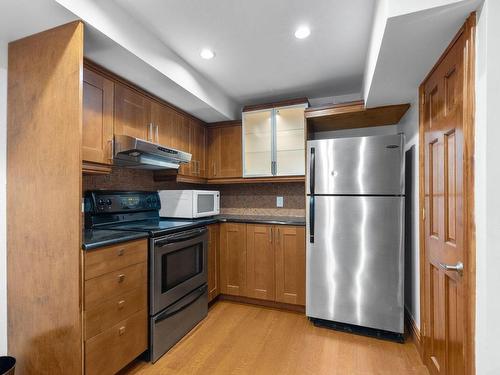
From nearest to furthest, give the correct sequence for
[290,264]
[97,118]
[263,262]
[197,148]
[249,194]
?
[97,118] → [290,264] → [263,262] → [197,148] → [249,194]

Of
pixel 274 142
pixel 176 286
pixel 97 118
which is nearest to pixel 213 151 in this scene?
pixel 274 142

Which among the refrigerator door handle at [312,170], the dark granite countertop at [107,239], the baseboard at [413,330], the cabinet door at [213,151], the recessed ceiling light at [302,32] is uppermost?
the recessed ceiling light at [302,32]

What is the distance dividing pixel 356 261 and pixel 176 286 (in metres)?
1.57

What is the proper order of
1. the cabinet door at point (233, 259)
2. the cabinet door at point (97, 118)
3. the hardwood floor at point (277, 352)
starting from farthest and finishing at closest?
the cabinet door at point (233, 259)
the hardwood floor at point (277, 352)
the cabinet door at point (97, 118)

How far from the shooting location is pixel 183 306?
2.26 meters

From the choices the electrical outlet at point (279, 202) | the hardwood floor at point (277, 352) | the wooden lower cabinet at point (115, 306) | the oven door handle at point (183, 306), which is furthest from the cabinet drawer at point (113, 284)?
the electrical outlet at point (279, 202)

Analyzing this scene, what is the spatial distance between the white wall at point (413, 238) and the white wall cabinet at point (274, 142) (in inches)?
38.7

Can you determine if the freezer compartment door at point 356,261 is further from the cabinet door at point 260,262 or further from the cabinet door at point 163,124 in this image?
the cabinet door at point 163,124

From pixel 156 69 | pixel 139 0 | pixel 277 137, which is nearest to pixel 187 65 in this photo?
pixel 156 69

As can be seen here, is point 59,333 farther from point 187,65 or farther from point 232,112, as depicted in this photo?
point 232,112

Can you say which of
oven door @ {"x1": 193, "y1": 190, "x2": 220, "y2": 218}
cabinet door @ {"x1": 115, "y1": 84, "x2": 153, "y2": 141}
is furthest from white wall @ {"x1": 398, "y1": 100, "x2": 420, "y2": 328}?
cabinet door @ {"x1": 115, "y1": 84, "x2": 153, "y2": 141}

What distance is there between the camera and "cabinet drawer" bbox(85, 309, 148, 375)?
151cm

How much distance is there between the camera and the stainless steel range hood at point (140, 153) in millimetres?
1894

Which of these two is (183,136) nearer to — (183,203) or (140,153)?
(183,203)
